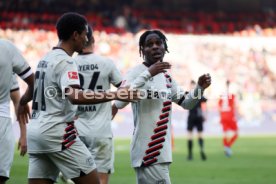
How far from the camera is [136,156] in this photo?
20.1 feet

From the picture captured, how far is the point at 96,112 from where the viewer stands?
813 cm

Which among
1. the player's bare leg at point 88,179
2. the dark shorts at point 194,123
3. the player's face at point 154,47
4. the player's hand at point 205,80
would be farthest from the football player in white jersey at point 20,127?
the dark shorts at point 194,123

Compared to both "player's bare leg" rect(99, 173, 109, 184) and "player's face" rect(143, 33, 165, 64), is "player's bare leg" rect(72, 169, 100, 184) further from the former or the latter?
"player's bare leg" rect(99, 173, 109, 184)

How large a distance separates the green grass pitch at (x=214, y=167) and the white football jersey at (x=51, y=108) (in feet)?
17.6

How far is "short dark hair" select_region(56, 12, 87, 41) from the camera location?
5641 mm

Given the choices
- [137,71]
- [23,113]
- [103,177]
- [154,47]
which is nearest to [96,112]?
[103,177]

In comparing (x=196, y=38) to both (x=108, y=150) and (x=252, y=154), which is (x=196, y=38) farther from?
(x=108, y=150)

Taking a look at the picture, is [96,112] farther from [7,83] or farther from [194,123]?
[194,123]

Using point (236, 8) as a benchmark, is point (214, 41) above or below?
below

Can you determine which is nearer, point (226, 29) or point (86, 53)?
point (86, 53)

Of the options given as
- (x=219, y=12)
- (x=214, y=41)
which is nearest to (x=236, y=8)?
(x=219, y=12)

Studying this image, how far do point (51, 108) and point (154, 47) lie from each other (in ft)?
3.98

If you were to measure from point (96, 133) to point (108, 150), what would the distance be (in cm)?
30

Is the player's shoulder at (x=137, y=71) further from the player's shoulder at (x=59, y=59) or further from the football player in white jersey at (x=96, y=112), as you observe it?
the football player in white jersey at (x=96, y=112)
